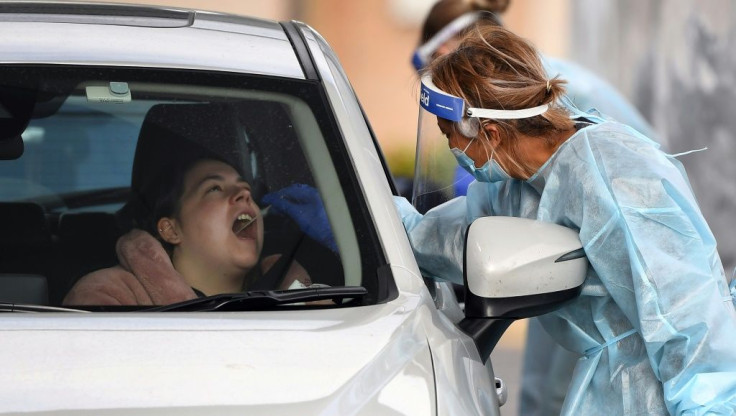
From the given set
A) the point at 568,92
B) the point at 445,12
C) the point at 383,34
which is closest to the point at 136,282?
the point at 568,92

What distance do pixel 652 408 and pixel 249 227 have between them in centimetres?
90

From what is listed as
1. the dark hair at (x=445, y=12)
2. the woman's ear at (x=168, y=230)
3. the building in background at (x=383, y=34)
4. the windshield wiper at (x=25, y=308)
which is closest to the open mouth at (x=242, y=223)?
the woman's ear at (x=168, y=230)

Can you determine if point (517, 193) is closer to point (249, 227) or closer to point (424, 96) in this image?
point (424, 96)

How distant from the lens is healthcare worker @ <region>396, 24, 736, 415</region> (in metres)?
2.57

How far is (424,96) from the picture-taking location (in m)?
2.87

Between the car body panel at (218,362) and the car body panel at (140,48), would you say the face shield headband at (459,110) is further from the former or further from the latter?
the car body panel at (218,362)

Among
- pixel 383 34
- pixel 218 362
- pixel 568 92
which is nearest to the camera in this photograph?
pixel 218 362

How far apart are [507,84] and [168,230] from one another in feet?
2.50

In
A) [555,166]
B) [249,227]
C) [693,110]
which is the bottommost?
[693,110]

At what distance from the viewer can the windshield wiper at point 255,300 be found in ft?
7.87

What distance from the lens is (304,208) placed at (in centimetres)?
276

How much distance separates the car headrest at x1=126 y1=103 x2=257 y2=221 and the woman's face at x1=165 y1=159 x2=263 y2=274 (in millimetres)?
29

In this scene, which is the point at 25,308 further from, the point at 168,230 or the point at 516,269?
the point at 516,269

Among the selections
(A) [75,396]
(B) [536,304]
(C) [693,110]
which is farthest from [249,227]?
(C) [693,110]
